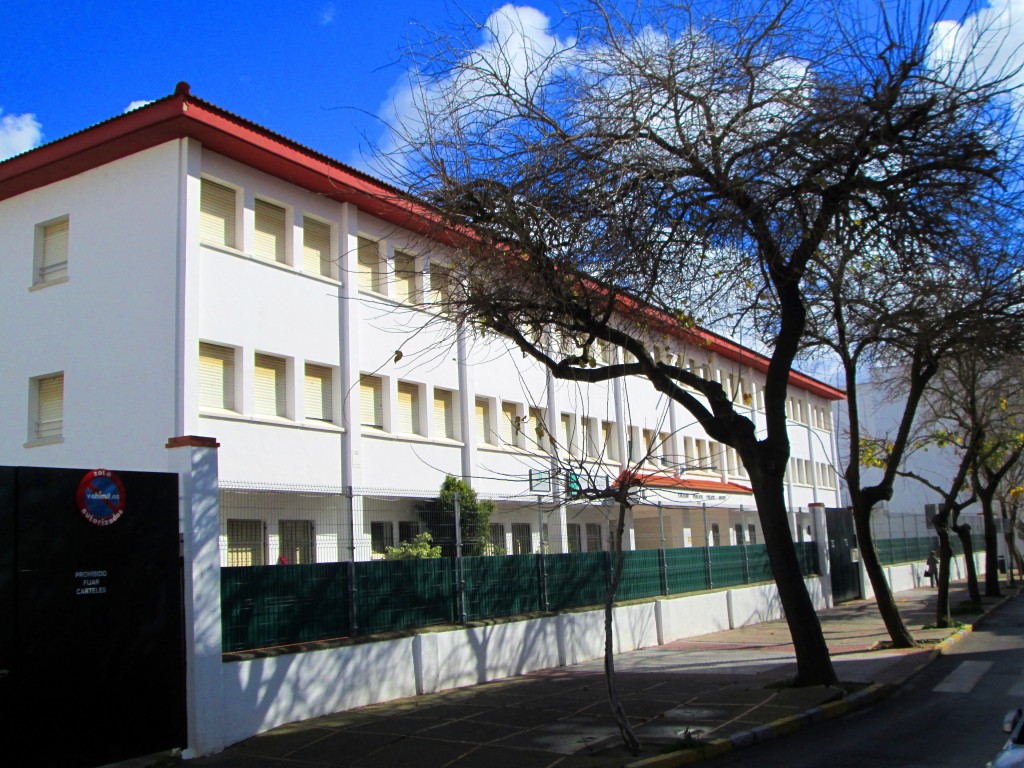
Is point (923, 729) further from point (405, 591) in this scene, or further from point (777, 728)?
point (405, 591)

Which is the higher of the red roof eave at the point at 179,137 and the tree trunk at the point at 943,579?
the red roof eave at the point at 179,137

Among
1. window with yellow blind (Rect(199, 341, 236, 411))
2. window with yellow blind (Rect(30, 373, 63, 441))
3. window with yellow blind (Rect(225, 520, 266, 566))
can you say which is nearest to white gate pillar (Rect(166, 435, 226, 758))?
window with yellow blind (Rect(225, 520, 266, 566))

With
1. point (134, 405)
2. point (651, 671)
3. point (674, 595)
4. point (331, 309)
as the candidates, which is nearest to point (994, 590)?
point (674, 595)

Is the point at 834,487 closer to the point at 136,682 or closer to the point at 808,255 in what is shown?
the point at 808,255

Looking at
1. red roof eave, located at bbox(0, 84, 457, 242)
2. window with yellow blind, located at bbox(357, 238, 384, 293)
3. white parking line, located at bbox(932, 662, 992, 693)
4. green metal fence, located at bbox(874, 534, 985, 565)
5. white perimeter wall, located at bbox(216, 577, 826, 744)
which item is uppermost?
red roof eave, located at bbox(0, 84, 457, 242)

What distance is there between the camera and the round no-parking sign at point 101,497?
9320 mm

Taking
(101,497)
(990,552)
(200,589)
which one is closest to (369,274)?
(200,589)

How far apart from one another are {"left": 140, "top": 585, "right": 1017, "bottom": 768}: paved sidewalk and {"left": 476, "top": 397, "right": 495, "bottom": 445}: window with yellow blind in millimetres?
9378

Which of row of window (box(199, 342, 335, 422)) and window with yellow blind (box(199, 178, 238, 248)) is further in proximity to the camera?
window with yellow blind (box(199, 178, 238, 248))

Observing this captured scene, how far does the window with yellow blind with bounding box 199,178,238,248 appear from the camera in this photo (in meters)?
18.6

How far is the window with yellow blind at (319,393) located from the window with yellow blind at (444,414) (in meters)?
3.75

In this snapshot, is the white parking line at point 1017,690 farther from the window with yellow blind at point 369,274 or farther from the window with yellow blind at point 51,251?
the window with yellow blind at point 51,251

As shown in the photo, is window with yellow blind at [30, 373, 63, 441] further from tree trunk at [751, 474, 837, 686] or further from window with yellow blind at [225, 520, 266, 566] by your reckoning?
tree trunk at [751, 474, 837, 686]

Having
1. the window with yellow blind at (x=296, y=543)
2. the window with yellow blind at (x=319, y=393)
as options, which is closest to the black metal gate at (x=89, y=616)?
the window with yellow blind at (x=296, y=543)
